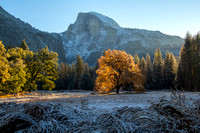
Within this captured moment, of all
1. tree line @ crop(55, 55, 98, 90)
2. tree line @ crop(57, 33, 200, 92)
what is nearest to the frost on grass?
tree line @ crop(57, 33, 200, 92)

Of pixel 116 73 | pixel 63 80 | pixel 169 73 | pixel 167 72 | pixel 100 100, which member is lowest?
pixel 100 100

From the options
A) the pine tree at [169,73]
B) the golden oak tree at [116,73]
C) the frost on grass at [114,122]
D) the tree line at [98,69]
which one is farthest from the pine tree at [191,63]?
the frost on grass at [114,122]

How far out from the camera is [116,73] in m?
22.1

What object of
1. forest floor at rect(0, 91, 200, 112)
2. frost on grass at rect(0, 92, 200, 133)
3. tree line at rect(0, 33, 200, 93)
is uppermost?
tree line at rect(0, 33, 200, 93)

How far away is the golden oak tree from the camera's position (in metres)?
21.3

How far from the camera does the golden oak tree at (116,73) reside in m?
21.3

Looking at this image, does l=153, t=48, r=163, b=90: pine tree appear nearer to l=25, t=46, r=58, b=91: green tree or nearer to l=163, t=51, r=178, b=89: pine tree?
l=163, t=51, r=178, b=89: pine tree

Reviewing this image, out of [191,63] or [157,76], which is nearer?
[191,63]

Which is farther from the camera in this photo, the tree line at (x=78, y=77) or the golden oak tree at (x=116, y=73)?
the tree line at (x=78, y=77)

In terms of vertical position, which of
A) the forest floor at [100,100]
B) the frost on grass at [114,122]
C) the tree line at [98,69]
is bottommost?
the forest floor at [100,100]

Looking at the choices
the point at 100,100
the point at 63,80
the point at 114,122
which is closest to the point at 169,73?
the point at 100,100

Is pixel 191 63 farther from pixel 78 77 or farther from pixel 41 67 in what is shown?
pixel 78 77

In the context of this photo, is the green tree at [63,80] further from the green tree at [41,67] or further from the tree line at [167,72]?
the green tree at [41,67]

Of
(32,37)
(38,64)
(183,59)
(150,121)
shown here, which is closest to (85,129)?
(150,121)
